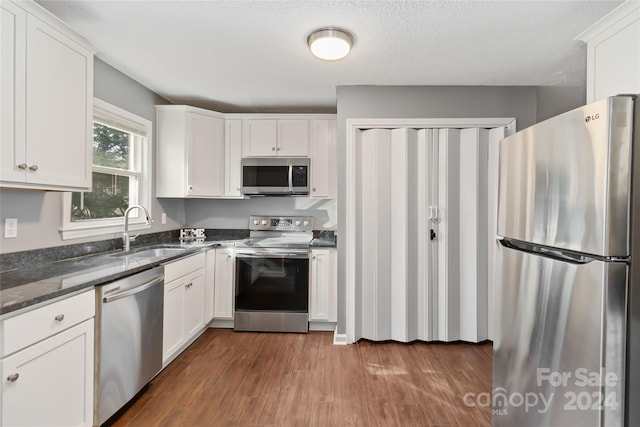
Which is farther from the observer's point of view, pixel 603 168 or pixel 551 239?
pixel 551 239

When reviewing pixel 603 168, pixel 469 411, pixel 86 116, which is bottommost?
pixel 469 411

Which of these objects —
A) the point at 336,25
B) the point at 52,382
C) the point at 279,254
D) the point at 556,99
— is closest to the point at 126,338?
the point at 52,382

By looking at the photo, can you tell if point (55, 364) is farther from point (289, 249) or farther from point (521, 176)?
point (521, 176)

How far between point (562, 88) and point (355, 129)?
1.89m

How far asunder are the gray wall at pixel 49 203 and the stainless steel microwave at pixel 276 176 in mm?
1116

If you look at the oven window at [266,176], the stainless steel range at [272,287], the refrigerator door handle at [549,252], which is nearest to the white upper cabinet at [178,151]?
the oven window at [266,176]

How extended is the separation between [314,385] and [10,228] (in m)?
2.12

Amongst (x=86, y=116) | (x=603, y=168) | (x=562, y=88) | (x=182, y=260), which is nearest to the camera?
(x=603, y=168)

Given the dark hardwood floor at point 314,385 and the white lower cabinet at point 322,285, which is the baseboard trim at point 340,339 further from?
the white lower cabinet at point 322,285

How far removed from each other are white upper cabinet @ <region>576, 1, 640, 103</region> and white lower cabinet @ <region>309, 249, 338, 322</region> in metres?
2.31

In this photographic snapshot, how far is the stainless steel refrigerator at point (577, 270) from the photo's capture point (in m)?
1.02

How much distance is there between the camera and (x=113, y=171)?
266cm

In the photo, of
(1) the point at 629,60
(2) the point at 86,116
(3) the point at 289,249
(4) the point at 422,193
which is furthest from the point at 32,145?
(1) the point at 629,60

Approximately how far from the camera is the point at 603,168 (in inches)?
40.8
